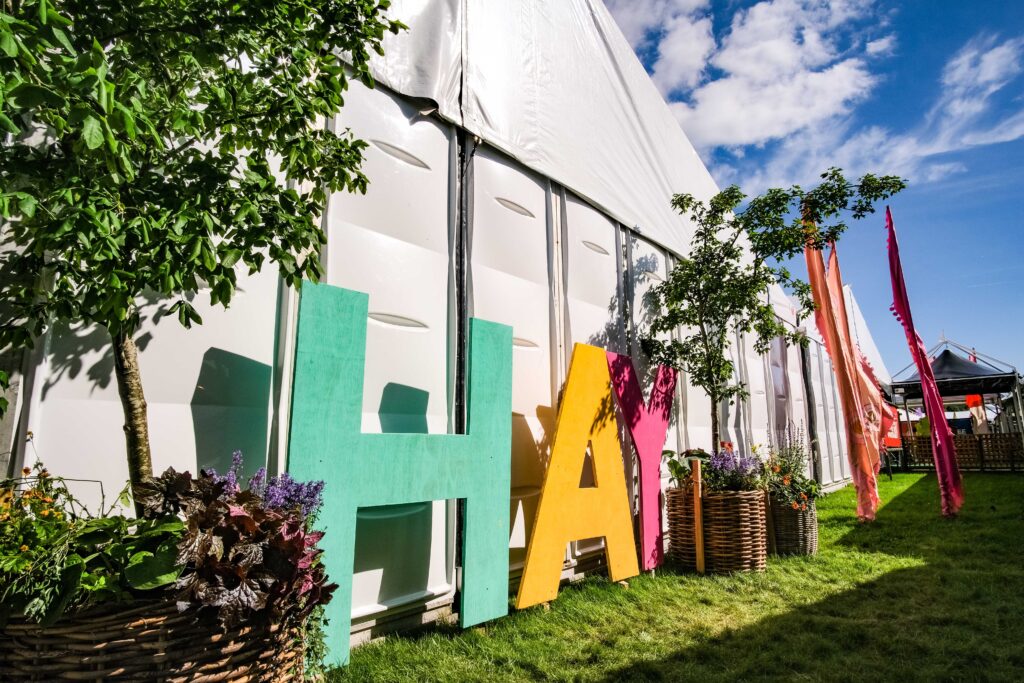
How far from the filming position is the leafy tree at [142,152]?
1.15 m

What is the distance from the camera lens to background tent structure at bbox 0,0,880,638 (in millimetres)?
2289

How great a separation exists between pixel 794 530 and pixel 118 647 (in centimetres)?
496

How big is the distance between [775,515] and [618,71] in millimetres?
4393

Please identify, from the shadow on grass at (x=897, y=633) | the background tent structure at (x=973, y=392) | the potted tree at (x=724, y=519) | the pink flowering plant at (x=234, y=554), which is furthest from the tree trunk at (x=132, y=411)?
the background tent structure at (x=973, y=392)

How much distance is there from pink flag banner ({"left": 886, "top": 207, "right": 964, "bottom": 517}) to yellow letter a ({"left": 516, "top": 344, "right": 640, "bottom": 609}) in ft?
15.0

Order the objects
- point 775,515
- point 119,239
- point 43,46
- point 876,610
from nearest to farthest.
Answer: point 43,46, point 119,239, point 876,610, point 775,515

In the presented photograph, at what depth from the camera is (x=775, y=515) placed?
5.07m

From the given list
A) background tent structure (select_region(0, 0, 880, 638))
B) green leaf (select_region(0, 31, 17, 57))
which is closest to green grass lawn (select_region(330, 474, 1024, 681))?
background tent structure (select_region(0, 0, 880, 638))

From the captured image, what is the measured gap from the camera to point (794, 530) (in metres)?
5.00

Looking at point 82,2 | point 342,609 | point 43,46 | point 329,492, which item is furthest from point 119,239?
point 342,609

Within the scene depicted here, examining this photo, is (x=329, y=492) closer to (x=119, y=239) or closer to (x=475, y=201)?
(x=119, y=239)

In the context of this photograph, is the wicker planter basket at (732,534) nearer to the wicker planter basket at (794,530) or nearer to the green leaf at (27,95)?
the wicker planter basket at (794,530)

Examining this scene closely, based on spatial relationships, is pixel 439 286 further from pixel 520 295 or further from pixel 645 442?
pixel 645 442

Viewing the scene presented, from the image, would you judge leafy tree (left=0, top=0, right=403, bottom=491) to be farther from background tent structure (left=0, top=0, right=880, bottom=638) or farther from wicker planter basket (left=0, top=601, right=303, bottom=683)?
wicker planter basket (left=0, top=601, right=303, bottom=683)
